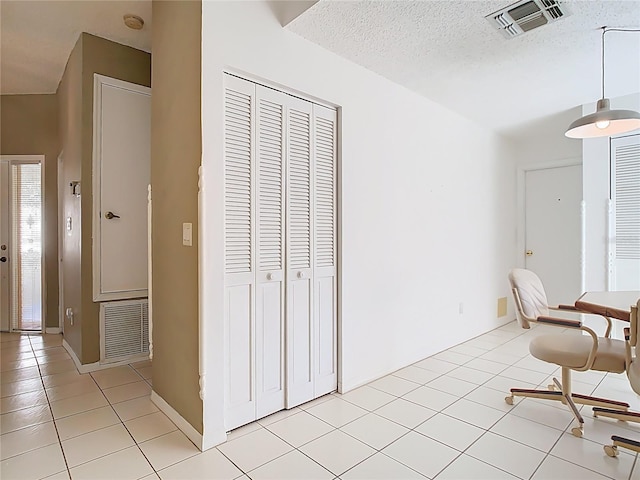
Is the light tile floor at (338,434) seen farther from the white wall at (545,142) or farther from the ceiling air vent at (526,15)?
the white wall at (545,142)

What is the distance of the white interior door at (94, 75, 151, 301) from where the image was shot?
320cm

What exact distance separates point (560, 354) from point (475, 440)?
29.7 inches

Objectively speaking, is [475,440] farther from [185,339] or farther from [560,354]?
[185,339]

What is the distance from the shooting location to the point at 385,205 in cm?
308

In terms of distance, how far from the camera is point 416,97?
3.41m

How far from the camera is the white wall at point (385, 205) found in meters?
2.02

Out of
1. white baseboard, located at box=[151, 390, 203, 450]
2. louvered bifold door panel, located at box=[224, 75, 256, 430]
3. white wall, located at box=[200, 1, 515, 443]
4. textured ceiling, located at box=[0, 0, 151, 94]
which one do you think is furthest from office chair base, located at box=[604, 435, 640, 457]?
textured ceiling, located at box=[0, 0, 151, 94]

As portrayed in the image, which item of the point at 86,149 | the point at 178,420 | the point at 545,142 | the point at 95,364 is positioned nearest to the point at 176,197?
the point at 178,420

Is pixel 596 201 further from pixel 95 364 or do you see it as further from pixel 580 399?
pixel 95 364

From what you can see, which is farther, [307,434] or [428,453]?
[307,434]

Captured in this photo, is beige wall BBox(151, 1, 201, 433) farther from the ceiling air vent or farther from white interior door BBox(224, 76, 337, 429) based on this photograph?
the ceiling air vent

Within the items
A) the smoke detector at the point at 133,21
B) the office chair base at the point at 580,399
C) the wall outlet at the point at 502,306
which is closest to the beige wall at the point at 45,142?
the smoke detector at the point at 133,21

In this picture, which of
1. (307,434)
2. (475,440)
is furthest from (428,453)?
(307,434)

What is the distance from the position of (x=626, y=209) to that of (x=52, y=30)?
559 cm
